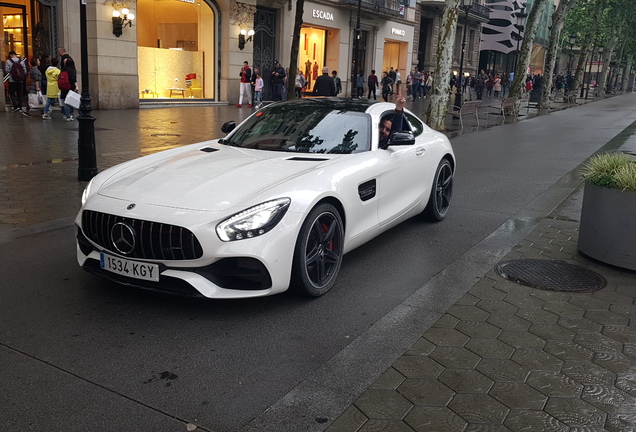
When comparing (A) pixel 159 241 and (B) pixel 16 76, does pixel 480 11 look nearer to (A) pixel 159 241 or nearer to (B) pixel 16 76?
(B) pixel 16 76

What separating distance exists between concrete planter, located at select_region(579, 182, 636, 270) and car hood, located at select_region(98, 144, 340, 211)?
256 centimetres

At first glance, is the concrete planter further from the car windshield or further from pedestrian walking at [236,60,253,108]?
pedestrian walking at [236,60,253,108]

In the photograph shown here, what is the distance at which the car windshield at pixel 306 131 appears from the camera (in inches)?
217

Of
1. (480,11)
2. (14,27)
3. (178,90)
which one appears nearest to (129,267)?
(14,27)

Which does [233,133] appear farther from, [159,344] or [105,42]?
[105,42]

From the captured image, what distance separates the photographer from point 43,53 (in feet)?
66.6

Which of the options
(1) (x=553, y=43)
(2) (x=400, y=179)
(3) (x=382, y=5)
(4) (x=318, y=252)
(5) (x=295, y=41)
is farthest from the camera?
(3) (x=382, y=5)

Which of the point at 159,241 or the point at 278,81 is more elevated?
the point at 278,81

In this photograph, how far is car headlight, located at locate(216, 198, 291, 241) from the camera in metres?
4.04

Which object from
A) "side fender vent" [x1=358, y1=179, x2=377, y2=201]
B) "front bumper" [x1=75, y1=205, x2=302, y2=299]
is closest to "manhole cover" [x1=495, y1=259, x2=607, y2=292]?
"side fender vent" [x1=358, y1=179, x2=377, y2=201]

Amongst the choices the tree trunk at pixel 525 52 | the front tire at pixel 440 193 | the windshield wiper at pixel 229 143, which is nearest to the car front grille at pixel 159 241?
the windshield wiper at pixel 229 143

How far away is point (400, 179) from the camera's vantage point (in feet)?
19.5

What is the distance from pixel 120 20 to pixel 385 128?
1802 cm

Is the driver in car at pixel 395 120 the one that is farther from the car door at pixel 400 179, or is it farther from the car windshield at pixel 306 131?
the car windshield at pixel 306 131
